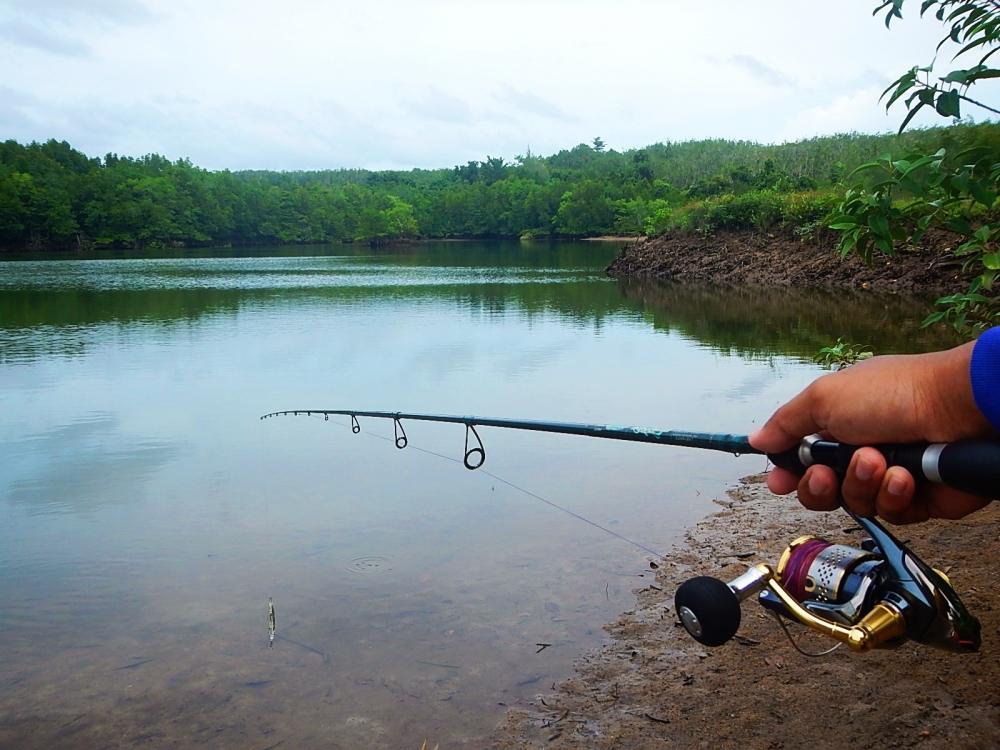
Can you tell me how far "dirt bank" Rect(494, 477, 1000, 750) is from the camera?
348 centimetres

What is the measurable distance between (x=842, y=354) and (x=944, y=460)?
29.8 feet

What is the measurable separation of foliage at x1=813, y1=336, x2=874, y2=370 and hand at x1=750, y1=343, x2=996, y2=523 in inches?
185

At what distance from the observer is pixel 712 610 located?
1.82 m

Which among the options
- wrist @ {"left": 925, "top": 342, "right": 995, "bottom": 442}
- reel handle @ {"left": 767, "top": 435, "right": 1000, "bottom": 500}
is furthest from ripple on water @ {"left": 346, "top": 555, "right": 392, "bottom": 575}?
wrist @ {"left": 925, "top": 342, "right": 995, "bottom": 442}

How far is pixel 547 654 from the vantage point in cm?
483

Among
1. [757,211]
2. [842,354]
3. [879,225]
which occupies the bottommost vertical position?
[842,354]

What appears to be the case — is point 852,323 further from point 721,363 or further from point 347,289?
point 347,289

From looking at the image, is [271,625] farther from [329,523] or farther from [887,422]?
[887,422]

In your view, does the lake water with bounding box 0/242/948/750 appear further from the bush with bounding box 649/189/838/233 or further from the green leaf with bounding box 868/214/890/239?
Result: the bush with bounding box 649/189/838/233

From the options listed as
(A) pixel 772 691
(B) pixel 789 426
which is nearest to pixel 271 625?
(A) pixel 772 691

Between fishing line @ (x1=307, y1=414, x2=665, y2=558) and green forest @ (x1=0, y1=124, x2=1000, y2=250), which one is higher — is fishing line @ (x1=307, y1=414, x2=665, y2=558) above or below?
below

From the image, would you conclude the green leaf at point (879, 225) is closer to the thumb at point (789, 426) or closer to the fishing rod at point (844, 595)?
the fishing rod at point (844, 595)

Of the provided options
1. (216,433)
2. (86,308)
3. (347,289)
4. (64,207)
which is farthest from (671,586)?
(64,207)

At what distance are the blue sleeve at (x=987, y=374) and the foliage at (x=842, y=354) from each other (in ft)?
16.2
